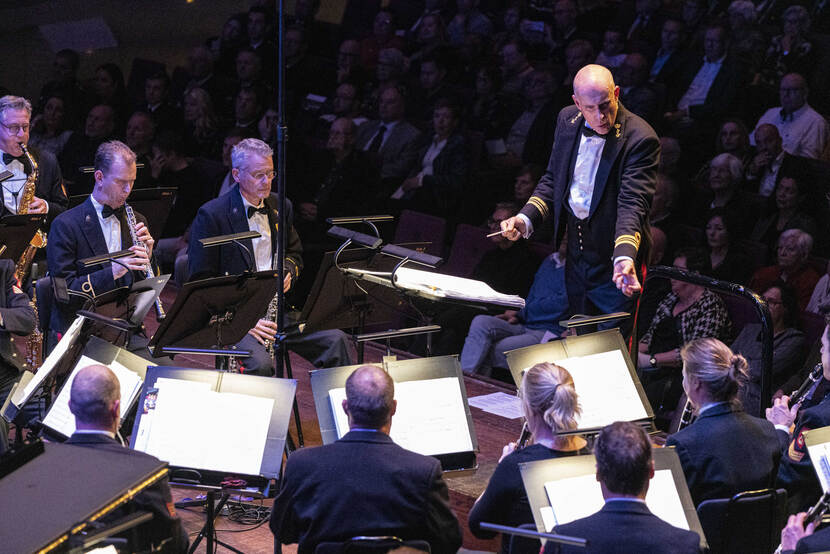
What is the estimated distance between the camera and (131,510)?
10.4ft

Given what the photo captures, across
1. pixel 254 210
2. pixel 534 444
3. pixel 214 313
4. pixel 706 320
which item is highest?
pixel 254 210

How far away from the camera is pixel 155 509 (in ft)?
10.4

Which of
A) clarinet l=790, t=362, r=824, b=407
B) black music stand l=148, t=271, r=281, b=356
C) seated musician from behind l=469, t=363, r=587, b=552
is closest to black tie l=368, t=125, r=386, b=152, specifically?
black music stand l=148, t=271, r=281, b=356

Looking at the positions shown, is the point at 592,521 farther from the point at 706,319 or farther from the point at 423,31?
the point at 423,31

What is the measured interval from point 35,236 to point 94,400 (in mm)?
2898

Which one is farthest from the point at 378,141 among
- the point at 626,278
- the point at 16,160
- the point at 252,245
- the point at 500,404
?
the point at 626,278

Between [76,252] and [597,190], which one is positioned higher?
[597,190]

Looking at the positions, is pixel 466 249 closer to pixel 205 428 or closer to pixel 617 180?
pixel 617 180

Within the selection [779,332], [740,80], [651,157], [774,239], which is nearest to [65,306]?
[651,157]

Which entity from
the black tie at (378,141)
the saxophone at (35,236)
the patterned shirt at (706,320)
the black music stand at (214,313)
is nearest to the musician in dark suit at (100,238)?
the black music stand at (214,313)

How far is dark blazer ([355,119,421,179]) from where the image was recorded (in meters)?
8.18

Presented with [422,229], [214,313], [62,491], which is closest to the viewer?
[62,491]

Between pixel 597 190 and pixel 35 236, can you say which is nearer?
pixel 597 190

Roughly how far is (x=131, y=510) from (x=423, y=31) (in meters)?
7.69
